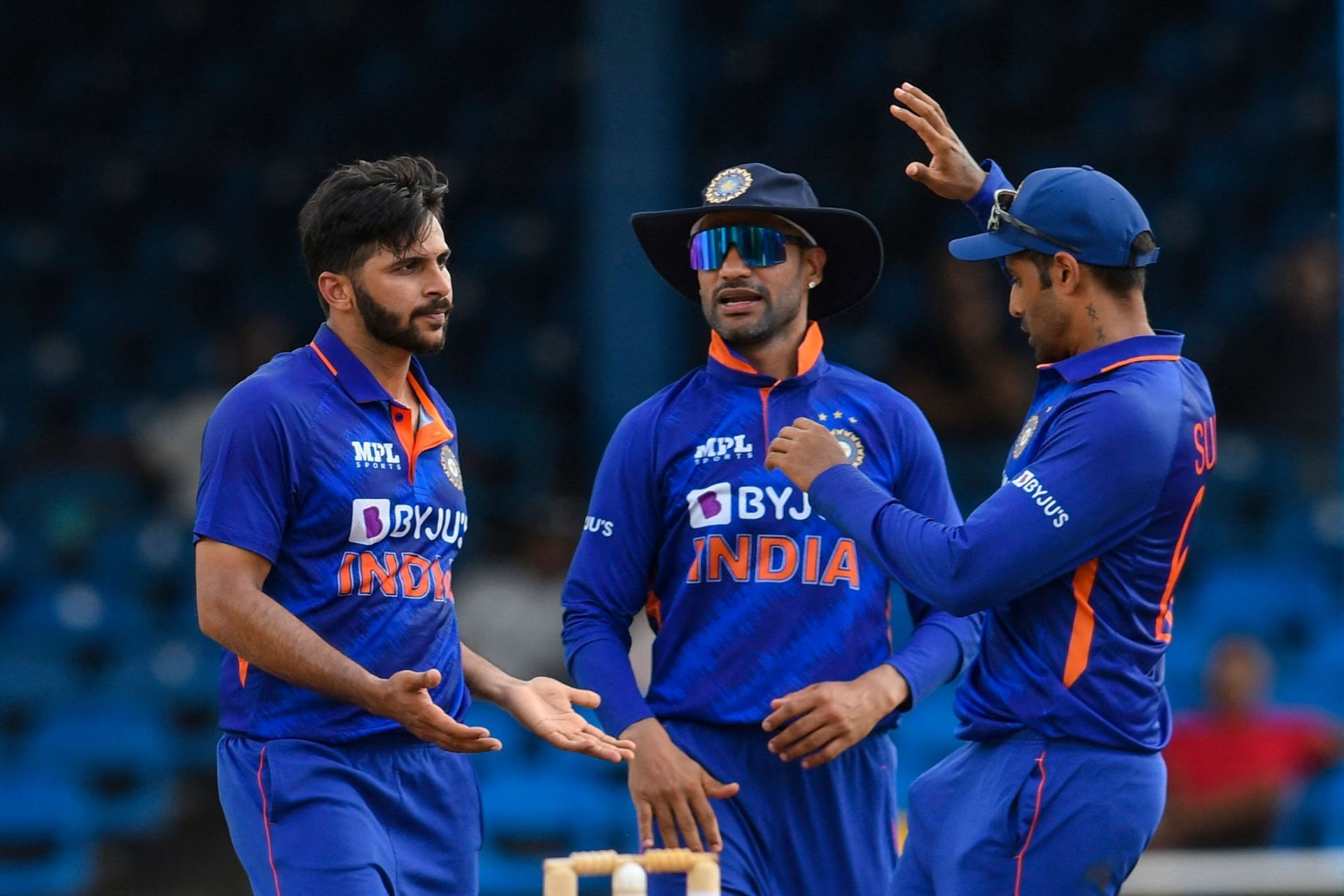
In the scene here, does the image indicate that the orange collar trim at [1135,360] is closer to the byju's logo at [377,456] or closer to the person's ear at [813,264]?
the person's ear at [813,264]

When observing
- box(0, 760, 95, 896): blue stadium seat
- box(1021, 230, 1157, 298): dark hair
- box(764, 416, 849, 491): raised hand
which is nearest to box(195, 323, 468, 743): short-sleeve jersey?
box(764, 416, 849, 491): raised hand

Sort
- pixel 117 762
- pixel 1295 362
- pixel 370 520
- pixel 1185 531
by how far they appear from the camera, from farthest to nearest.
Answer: pixel 1295 362, pixel 117 762, pixel 370 520, pixel 1185 531

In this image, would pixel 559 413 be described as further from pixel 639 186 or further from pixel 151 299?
pixel 151 299

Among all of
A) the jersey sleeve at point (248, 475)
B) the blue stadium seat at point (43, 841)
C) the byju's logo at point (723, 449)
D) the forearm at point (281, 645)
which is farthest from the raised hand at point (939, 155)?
→ the blue stadium seat at point (43, 841)

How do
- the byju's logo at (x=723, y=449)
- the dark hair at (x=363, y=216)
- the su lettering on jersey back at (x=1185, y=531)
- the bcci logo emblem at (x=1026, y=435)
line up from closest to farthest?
the su lettering on jersey back at (x=1185, y=531)
the bcci logo emblem at (x=1026, y=435)
the dark hair at (x=363, y=216)
the byju's logo at (x=723, y=449)

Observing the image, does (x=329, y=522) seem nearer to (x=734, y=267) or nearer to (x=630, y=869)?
(x=630, y=869)

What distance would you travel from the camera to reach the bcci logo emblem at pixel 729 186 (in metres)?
4.04

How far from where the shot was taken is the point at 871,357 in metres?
11.6

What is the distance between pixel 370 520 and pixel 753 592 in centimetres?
85

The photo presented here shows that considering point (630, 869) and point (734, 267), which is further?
point (734, 267)

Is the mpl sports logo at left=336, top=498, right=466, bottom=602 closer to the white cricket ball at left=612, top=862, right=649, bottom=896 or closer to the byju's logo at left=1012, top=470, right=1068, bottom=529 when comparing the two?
the white cricket ball at left=612, top=862, right=649, bottom=896

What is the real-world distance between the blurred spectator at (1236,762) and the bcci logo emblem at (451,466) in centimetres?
489

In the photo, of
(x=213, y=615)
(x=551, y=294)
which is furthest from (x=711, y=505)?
(x=551, y=294)

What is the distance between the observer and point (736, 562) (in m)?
3.96
